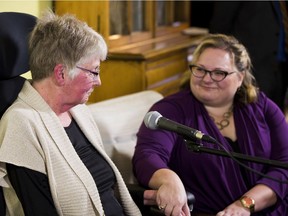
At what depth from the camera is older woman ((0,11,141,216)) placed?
1.59 metres

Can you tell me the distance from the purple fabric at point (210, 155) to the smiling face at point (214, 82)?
0.06 metres

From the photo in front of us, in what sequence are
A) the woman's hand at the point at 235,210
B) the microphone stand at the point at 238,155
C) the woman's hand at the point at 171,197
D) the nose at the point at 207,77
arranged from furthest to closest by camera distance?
the nose at the point at 207,77, the woman's hand at the point at 235,210, the woman's hand at the point at 171,197, the microphone stand at the point at 238,155

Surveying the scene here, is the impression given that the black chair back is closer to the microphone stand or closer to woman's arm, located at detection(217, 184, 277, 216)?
the microphone stand

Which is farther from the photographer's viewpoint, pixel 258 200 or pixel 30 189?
pixel 258 200

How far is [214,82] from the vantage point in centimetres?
228

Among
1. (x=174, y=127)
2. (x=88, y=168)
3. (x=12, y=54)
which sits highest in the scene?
(x=12, y=54)

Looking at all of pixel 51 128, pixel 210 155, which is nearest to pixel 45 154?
pixel 51 128

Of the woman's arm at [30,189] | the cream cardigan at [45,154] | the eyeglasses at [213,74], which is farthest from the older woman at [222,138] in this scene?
the woman's arm at [30,189]

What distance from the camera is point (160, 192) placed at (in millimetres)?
1901

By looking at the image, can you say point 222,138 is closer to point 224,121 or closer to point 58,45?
point 224,121

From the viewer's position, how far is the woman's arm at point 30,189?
5.17 ft

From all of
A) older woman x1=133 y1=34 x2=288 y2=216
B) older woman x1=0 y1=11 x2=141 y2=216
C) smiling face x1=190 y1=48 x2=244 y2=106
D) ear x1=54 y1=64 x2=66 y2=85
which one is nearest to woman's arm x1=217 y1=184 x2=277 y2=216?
older woman x1=133 y1=34 x2=288 y2=216

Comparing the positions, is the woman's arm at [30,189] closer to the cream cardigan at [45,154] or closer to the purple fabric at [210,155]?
the cream cardigan at [45,154]

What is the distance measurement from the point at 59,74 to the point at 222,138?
0.85 m
